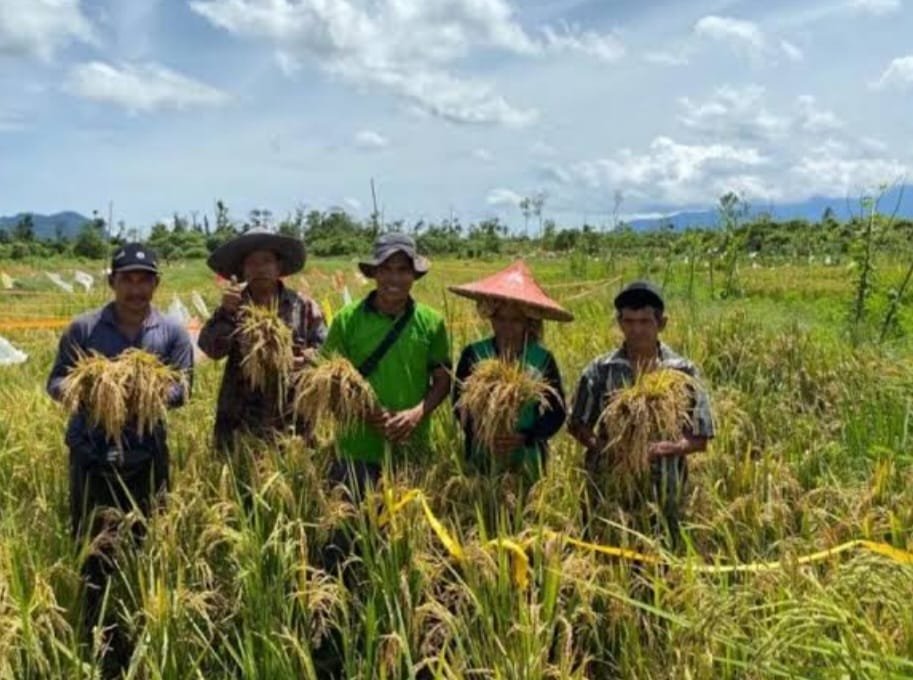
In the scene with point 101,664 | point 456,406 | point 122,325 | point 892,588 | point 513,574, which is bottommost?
point 101,664

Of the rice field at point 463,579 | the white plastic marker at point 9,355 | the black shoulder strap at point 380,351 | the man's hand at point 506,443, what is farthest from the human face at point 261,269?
Result: the white plastic marker at point 9,355

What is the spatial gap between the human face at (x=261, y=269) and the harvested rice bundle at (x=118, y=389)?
0.69 meters

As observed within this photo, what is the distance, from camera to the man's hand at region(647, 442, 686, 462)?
115 inches

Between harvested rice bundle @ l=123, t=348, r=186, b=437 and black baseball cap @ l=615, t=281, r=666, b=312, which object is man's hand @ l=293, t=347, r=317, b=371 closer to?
harvested rice bundle @ l=123, t=348, r=186, b=437

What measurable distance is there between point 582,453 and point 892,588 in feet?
4.89

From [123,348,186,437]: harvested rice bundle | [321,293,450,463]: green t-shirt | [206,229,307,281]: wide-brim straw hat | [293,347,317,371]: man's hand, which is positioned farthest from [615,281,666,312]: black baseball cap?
[123,348,186,437]: harvested rice bundle

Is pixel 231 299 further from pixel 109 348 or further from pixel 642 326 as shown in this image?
pixel 642 326

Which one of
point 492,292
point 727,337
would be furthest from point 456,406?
point 727,337

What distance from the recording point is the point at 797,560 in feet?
8.70

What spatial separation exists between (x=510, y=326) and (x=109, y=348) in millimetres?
1441

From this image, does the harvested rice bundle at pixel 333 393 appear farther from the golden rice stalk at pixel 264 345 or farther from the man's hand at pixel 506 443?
the man's hand at pixel 506 443

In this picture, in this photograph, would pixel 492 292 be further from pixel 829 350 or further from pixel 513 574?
pixel 829 350

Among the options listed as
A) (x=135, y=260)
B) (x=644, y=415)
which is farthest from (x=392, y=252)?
(x=644, y=415)

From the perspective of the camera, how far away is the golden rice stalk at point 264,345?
3.17 metres
